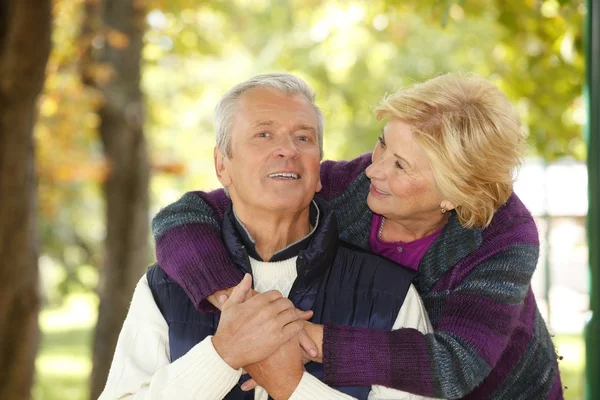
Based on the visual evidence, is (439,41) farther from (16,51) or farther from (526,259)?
(526,259)

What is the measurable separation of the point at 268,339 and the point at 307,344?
11 centimetres

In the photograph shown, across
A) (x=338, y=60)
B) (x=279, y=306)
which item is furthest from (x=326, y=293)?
(x=338, y=60)

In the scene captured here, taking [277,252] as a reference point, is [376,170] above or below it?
above

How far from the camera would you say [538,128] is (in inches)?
229

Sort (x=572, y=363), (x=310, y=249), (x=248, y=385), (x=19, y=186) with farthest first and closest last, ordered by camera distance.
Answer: (x=572, y=363) → (x=19, y=186) → (x=310, y=249) → (x=248, y=385)

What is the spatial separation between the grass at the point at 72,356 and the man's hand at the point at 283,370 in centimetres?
548

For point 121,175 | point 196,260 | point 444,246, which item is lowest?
point 196,260

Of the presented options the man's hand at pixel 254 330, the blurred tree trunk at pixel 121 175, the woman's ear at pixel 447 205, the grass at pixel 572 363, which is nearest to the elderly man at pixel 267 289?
the man's hand at pixel 254 330

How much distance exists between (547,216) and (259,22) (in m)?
6.70

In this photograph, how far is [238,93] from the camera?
2582mm

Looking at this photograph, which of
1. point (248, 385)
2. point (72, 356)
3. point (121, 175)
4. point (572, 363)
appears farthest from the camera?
point (72, 356)

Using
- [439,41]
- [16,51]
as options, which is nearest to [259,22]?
[439,41]

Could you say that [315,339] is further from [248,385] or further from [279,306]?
[248,385]

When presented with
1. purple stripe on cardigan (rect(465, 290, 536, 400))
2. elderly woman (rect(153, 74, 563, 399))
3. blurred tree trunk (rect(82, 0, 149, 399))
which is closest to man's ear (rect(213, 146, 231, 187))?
elderly woman (rect(153, 74, 563, 399))
